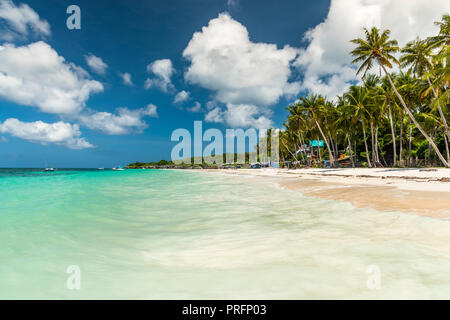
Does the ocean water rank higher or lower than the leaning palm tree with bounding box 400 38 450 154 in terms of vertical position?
Result: lower

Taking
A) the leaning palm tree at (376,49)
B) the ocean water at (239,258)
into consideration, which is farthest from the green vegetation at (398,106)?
the ocean water at (239,258)

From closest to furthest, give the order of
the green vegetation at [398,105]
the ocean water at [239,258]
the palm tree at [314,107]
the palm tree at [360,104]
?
the ocean water at [239,258] < the green vegetation at [398,105] < the palm tree at [360,104] < the palm tree at [314,107]

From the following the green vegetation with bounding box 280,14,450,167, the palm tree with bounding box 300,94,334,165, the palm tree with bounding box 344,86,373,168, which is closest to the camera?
the green vegetation with bounding box 280,14,450,167

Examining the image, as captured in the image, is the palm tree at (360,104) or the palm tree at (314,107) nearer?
the palm tree at (360,104)

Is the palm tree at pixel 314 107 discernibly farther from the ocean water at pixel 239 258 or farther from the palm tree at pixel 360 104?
the ocean water at pixel 239 258

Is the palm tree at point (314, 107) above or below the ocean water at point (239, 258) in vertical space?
above

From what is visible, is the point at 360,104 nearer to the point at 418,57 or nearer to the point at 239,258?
the point at 418,57

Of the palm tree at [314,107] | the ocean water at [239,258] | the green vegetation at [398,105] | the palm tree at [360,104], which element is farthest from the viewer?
the palm tree at [314,107]

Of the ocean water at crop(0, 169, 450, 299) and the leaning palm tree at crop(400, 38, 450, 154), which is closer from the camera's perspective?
the ocean water at crop(0, 169, 450, 299)

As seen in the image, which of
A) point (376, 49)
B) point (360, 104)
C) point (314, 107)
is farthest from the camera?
point (314, 107)

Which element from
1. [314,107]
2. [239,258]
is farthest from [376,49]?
[239,258]

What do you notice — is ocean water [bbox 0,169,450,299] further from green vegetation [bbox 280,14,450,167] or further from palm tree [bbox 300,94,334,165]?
palm tree [bbox 300,94,334,165]

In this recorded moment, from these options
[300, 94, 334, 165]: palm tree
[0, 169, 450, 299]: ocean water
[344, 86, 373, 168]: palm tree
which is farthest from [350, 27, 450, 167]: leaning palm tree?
[0, 169, 450, 299]: ocean water
